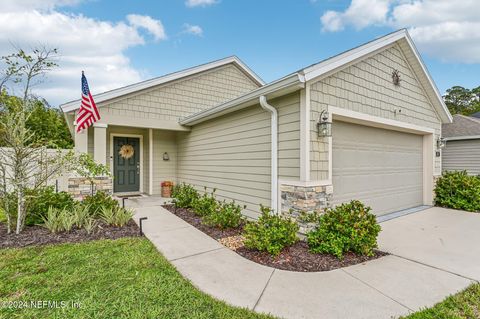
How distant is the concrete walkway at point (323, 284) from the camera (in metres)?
2.28

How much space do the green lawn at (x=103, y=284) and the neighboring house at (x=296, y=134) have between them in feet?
8.21

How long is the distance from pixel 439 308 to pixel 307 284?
1222 mm

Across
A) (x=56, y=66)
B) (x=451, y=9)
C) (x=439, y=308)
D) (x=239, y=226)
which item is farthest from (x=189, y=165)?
(x=451, y=9)

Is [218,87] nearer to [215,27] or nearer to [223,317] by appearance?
[215,27]

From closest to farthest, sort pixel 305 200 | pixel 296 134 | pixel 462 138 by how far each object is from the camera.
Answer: pixel 305 200 < pixel 296 134 < pixel 462 138

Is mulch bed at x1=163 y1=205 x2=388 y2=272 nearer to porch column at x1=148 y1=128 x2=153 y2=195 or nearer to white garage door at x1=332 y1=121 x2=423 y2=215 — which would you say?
white garage door at x1=332 y1=121 x2=423 y2=215

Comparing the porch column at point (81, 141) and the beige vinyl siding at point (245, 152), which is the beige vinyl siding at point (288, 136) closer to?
the beige vinyl siding at point (245, 152)

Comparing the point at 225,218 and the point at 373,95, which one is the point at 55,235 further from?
the point at 373,95

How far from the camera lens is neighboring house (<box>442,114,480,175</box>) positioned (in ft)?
31.9

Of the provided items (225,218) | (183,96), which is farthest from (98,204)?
(183,96)

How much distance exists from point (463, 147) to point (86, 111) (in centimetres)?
1422

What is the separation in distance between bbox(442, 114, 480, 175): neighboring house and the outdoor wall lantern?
9.39m

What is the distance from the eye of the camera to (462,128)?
34.2ft

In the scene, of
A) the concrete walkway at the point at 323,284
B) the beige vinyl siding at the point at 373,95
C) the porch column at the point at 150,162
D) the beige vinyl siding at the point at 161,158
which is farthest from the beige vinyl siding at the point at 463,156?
the porch column at the point at 150,162
